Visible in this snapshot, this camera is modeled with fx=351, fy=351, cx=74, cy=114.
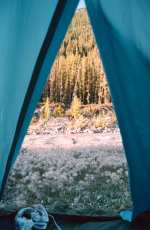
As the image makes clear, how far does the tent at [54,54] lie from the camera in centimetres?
142

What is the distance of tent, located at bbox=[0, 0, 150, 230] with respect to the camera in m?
1.42

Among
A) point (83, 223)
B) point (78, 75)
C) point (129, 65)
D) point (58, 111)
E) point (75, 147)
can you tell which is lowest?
point (83, 223)

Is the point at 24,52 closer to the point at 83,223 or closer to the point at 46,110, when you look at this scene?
the point at 83,223

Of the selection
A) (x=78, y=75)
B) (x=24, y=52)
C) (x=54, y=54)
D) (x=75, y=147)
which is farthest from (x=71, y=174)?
(x=24, y=52)

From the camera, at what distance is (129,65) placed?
151 centimetres

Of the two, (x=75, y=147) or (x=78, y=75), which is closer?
(x=75, y=147)

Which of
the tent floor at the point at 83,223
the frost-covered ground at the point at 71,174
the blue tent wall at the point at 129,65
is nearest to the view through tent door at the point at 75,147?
the frost-covered ground at the point at 71,174

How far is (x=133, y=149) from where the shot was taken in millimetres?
1687

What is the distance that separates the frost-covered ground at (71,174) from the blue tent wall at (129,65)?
2.08 ft

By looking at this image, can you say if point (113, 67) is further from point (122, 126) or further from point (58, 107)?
point (58, 107)

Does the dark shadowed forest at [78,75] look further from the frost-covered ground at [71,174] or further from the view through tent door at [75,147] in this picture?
the frost-covered ground at [71,174]

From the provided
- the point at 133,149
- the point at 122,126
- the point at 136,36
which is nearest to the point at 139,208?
the point at 133,149

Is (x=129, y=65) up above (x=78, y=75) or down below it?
below

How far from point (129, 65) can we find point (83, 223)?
85 centimetres
